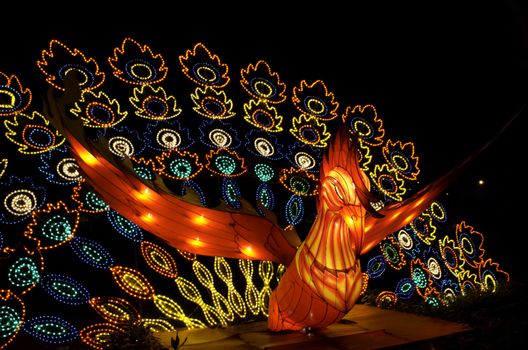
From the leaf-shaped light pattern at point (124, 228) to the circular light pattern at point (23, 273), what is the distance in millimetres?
1032

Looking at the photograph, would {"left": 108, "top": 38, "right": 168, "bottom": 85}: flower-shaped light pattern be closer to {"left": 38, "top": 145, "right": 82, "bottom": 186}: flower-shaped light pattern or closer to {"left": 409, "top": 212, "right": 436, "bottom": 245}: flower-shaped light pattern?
{"left": 38, "top": 145, "right": 82, "bottom": 186}: flower-shaped light pattern

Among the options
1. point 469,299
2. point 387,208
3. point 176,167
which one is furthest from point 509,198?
point 176,167

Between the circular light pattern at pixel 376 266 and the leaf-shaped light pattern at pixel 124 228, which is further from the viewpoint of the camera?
the circular light pattern at pixel 376 266

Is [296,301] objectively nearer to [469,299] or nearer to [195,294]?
[195,294]

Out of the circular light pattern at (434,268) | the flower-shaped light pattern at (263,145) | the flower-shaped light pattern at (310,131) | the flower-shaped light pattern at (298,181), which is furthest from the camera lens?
the flower-shaped light pattern at (310,131)

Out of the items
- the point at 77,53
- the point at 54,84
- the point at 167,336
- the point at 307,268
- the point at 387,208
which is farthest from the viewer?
the point at 77,53

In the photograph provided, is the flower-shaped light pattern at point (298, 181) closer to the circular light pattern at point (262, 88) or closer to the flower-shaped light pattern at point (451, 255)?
the circular light pattern at point (262, 88)

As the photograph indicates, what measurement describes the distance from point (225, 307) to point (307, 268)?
1.72m

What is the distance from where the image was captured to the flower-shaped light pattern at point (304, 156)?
7.95 m

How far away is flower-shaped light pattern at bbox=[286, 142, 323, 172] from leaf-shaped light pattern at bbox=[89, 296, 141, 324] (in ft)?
13.1

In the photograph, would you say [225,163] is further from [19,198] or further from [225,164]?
[19,198]

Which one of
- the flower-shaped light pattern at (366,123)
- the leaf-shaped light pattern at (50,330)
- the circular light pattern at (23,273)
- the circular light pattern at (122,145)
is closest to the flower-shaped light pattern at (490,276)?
the flower-shaped light pattern at (366,123)

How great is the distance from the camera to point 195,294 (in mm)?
5543

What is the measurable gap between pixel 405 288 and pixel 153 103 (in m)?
5.32
